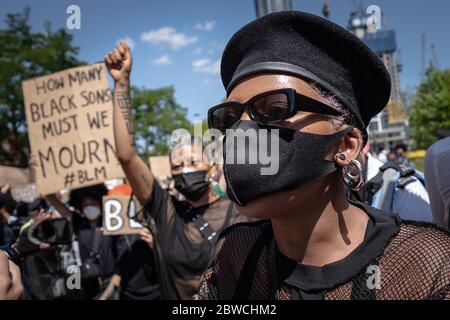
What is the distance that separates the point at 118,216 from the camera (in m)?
3.86

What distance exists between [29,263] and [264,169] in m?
4.20

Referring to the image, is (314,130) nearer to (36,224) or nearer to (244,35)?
(244,35)

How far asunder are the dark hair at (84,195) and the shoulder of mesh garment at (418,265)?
13.8ft

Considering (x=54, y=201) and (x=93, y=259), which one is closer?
(x=93, y=259)

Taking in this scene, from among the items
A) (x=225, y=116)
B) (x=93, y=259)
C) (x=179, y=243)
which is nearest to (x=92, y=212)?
(x=93, y=259)

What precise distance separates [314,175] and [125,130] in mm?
1875

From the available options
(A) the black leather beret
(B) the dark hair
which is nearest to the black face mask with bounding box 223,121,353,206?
(A) the black leather beret

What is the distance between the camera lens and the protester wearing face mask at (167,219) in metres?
2.88

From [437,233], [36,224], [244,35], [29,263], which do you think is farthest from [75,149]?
[437,233]

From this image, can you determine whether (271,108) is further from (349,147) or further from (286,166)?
(349,147)

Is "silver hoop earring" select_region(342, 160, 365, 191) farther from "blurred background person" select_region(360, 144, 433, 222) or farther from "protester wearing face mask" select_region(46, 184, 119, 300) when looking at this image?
"protester wearing face mask" select_region(46, 184, 119, 300)

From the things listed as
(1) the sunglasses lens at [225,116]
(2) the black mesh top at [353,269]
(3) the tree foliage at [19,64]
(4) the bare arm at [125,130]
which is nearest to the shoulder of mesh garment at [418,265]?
(2) the black mesh top at [353,269]

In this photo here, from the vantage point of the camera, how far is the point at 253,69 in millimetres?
1394

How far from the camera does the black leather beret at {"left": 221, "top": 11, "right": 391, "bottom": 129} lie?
1.38 metres
